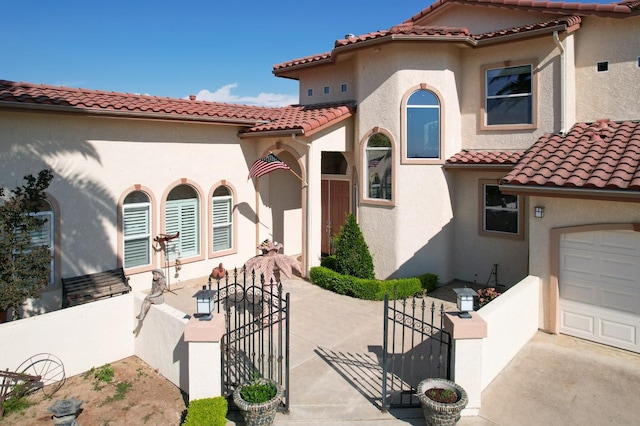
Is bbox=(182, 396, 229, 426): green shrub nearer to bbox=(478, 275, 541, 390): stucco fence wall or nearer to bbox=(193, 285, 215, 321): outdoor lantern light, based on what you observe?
bbox=(193, 285, 215, 321): outdoor lantern light

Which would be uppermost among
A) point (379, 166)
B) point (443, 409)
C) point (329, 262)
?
point (379, 166)

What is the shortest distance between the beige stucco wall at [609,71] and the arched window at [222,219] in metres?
11.1

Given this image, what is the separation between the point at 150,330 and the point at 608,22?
13839mm

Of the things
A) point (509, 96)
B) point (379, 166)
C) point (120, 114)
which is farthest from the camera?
point (379, 166)

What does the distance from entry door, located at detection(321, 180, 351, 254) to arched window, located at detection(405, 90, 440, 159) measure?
323 centimetres

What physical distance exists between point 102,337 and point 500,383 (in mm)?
7614

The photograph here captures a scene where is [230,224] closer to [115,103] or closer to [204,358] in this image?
[115,103]

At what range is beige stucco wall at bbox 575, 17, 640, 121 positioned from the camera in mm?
11664

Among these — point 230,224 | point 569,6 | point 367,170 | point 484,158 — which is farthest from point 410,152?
point 230,224

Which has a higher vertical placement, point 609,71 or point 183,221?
point 609,71

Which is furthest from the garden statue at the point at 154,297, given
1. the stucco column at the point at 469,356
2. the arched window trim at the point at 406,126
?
the arched window trim at the point at 406,126

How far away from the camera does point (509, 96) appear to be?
13.1 meters

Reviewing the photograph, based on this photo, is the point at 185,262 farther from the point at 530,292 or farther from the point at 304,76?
the point at 530,292

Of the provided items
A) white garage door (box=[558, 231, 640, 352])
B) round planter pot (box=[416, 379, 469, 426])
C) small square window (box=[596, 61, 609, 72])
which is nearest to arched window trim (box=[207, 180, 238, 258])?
round planter pot (box=[416, 379, 469, 426])
